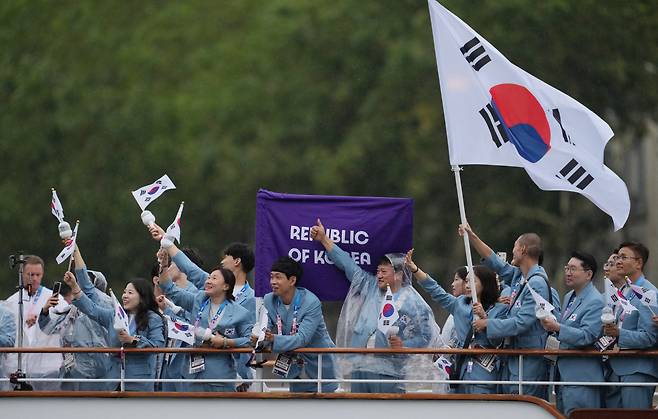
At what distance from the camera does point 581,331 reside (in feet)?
39.8

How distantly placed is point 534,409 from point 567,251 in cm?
1614

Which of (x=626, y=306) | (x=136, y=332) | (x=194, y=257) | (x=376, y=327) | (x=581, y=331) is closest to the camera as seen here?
(x=626, y=306)

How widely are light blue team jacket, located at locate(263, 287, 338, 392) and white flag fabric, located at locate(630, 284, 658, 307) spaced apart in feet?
8.25

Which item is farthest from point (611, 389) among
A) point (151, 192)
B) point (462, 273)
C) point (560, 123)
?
point (151, 192)

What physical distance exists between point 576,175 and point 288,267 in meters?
2.47

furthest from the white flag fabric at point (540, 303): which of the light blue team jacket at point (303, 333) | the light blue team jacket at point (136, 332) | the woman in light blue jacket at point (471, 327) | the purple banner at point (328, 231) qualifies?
the light blue team jacket at point (136, 332)

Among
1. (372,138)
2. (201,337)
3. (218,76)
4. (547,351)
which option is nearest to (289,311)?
(201,337)

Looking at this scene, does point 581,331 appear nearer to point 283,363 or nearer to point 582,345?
point 582,345

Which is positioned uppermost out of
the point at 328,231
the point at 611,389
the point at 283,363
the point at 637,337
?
the point at 328,231

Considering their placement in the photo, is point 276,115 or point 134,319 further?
point 276,115

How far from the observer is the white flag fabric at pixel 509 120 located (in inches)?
498

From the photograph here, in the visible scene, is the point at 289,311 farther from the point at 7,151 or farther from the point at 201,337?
the point at 7,151

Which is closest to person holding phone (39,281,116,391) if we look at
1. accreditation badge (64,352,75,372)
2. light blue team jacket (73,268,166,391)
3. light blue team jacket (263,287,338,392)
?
accreditation badge (64,352,75,372)

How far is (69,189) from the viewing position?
27906mm
